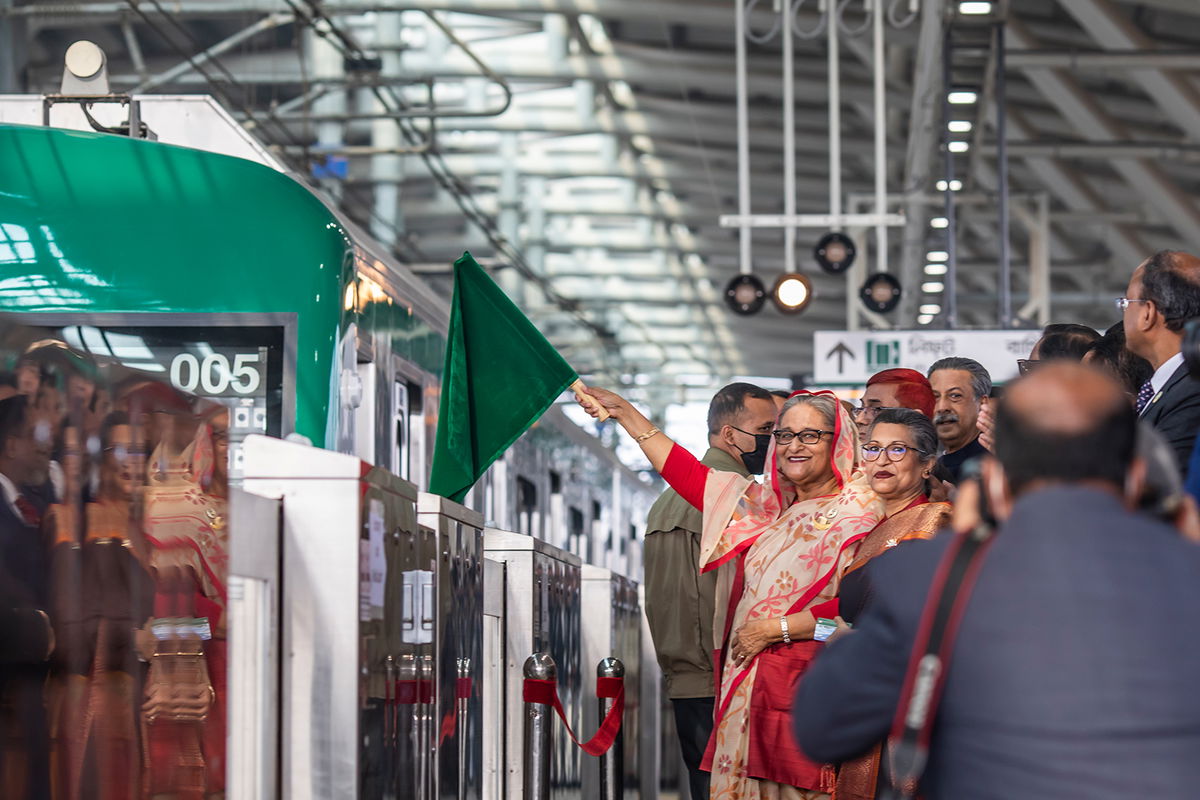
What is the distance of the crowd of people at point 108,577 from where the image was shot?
379cm

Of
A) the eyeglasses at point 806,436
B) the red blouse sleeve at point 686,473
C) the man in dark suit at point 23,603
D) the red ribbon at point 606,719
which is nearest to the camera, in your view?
the man in dark suit at point 23,603

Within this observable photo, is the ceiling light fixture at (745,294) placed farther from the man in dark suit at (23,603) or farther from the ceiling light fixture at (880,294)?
the man in dark suit at (23,603)

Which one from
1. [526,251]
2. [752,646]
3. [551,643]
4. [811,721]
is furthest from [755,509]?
[526,251]

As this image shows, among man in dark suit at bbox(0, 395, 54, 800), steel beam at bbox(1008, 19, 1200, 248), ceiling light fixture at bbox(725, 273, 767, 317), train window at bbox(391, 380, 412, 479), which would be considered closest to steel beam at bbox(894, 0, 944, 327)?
steel beam at bbox(1008, 19, 1200, 248)

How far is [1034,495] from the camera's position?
254 centimetres

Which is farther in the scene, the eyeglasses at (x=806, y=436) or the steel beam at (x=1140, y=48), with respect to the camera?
the steel beam at (x=1140, y=48)

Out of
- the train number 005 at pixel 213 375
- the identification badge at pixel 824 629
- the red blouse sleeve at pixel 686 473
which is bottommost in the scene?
the identification badge at pixel 824 629

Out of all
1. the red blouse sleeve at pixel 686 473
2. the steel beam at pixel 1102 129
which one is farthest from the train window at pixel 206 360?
the steel beam at pixel 1102 129

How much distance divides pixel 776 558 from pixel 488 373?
1.25 m

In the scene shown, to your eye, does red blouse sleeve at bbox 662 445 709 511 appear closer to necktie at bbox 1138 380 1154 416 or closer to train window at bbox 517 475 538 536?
necktie at bbox 1138 380 1154 416

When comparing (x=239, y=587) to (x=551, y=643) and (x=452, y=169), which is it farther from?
(x=452, y=169)

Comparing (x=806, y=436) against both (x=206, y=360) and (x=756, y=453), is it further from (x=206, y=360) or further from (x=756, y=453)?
(x=206, y=360)

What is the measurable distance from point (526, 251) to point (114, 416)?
20.8 meters

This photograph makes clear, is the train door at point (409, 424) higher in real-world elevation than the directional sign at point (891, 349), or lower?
lower
